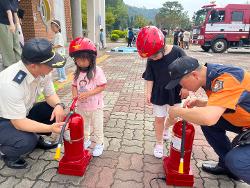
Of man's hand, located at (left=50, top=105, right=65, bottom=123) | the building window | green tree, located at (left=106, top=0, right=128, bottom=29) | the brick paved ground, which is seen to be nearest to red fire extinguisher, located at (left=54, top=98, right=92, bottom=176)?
the brick paved ground

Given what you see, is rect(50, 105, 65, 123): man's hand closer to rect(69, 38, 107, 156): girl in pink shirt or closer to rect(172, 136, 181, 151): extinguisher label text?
rect(69, 38, 107, 156): girl in pink shirt

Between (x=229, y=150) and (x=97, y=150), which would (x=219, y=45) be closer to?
(x=229, y=150)

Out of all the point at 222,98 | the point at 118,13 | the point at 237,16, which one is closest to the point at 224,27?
the point at 237,16

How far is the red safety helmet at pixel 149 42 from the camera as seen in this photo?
Answer: 8.54ft

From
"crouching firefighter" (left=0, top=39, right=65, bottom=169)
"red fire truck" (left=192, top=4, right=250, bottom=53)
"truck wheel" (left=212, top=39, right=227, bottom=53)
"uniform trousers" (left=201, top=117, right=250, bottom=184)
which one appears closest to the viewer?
"uniform trousers" (left=201, top=117, right=250, bottom=184)

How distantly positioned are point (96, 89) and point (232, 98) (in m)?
1.44

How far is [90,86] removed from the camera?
9.53ft

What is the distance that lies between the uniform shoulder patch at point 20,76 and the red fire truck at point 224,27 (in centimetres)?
1574

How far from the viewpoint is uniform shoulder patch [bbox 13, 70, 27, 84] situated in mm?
2417

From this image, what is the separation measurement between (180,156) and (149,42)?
1.14 m

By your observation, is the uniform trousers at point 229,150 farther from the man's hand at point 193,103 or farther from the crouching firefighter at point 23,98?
the crouching firefighter at point 23,98

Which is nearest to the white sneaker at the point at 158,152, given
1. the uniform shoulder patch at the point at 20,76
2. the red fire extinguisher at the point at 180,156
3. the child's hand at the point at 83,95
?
the red fire extinguisher at the point at 180,156

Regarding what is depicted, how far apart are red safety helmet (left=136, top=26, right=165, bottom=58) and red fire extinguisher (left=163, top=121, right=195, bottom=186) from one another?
0.77 m

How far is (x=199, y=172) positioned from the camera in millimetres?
2768
